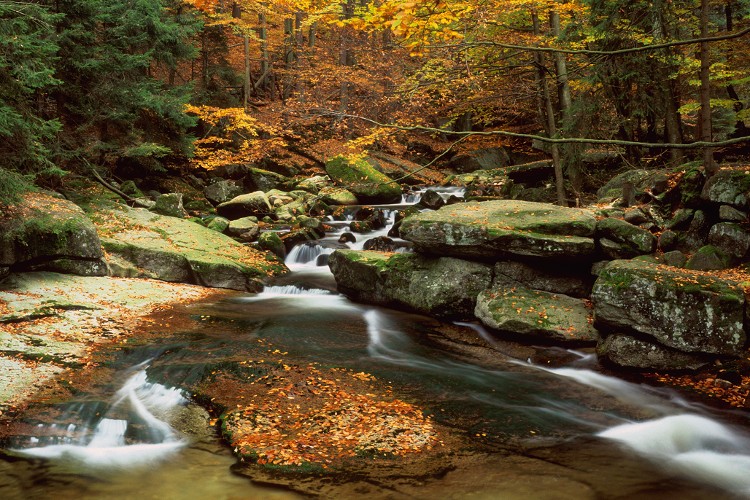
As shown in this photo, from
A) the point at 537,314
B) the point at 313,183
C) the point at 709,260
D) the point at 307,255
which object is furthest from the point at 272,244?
the point at 709,260

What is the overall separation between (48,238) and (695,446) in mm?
11099

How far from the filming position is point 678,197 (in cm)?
1003

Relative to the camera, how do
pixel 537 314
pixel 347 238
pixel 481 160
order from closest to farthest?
1. pixel 537 314
2. pixel 347 238
3. pixel 481 160

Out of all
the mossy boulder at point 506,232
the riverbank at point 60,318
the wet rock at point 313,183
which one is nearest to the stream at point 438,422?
the riverbank at point 60,318

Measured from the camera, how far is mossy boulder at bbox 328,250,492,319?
9914mm

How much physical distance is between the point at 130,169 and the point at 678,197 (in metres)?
17.2

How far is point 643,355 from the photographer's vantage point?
7.25 metres

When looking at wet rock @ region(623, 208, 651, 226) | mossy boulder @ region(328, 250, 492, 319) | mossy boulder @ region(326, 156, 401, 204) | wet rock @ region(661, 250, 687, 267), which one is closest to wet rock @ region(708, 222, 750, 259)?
wet rock @ region(661, 250, 687, 267)

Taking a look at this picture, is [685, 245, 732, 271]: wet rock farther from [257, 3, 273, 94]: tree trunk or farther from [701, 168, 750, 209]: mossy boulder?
[257, 3, 273, 94]: tree trunk

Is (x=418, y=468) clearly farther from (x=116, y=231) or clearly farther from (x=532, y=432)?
(x=116, y=231)

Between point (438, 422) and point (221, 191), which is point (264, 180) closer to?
point (221, 191)

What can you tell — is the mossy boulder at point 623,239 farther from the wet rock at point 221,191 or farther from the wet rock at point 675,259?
the wet rock at point 221,191

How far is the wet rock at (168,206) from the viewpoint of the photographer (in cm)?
1465

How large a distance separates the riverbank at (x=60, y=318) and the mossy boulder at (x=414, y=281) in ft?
11.3
